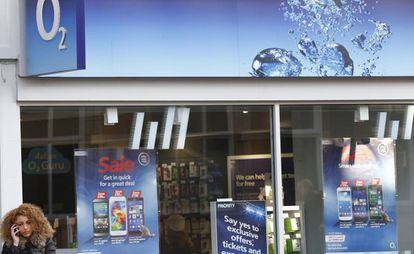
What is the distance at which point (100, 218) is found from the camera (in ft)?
25.3

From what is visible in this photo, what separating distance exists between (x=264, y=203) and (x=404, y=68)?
2061mm

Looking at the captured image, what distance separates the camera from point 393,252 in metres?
8.51

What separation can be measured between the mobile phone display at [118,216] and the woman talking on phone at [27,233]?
1711 mm

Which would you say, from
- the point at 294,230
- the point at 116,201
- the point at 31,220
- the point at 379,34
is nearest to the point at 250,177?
the point at 294,230

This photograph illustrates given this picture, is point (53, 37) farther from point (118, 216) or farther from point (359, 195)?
point (359, 195)

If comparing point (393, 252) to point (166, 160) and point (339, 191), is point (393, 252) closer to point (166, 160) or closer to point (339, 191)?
point (339, 191)

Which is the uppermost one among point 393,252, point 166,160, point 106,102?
point 106,102

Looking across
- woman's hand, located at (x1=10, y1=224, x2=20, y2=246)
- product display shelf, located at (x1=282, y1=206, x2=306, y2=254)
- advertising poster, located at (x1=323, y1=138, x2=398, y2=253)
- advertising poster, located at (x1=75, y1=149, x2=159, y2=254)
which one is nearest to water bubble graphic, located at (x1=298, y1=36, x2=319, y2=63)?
advertising poster, located at (x1=323, y1=138, x2=398, y2=253)

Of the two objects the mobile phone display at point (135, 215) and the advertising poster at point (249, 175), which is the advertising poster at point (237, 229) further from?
the mobile phone display at point (135, 215)

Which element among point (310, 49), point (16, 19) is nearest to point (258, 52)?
point (310, 49)

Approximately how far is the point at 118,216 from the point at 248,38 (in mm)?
2233

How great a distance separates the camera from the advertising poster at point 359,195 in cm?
844

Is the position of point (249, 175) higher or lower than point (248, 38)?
lower

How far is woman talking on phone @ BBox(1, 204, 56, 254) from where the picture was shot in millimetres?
5980
